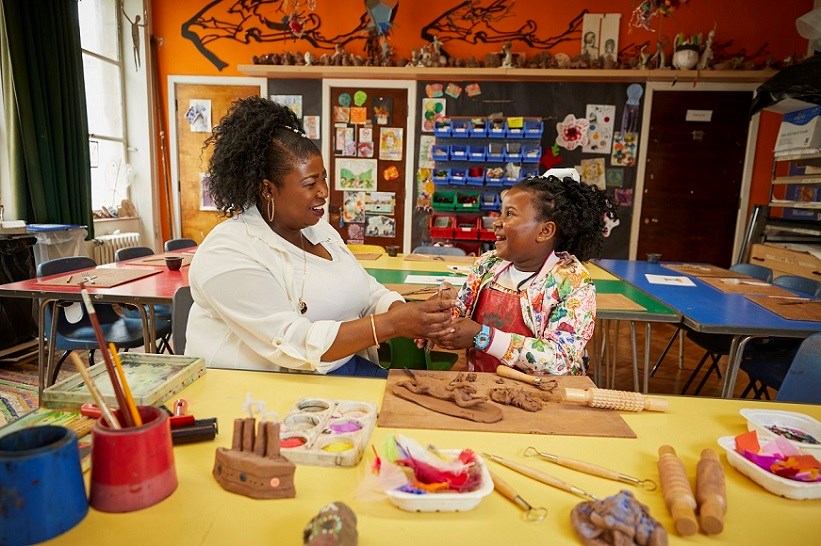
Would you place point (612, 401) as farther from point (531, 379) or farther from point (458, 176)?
point (458, 176)

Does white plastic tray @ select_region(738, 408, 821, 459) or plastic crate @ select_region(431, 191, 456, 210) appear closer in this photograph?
white plastic tray @ select_region(738, 408, 821, 459)

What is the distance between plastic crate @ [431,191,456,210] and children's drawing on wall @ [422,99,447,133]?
2.63 feet

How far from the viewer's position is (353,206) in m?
6.29

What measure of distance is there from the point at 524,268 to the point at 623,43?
5023mm

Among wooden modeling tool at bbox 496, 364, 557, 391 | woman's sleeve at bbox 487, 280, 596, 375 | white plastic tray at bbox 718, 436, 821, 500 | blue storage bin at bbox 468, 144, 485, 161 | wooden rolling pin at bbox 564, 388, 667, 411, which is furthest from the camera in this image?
blue storage bin at bbox 468, 144, 485, 161

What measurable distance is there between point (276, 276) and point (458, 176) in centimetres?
448

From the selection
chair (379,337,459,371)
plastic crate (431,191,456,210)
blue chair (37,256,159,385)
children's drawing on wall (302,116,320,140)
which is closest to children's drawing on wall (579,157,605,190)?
plastic crate (431,191,456,210)

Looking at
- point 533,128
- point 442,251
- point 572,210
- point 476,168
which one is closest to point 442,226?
point 476,168

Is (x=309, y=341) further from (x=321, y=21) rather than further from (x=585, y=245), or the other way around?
(x=321, y=21)

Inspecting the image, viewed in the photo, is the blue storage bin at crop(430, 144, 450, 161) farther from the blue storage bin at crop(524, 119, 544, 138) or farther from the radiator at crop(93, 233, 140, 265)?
the radiator at crop(93, 233, 140, 265)

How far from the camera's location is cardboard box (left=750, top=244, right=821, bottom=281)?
418 centimetres

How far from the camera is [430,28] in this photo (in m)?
5.94

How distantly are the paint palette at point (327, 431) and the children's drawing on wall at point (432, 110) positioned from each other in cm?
516

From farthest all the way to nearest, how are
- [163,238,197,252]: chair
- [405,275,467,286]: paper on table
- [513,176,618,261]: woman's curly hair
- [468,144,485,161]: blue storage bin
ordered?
[468,144,485,161]: blue storage bin → [163,238,197,252]: chair → [405,275,467,286]: paper on table → [513,176,618,261]: woman's curly hair
